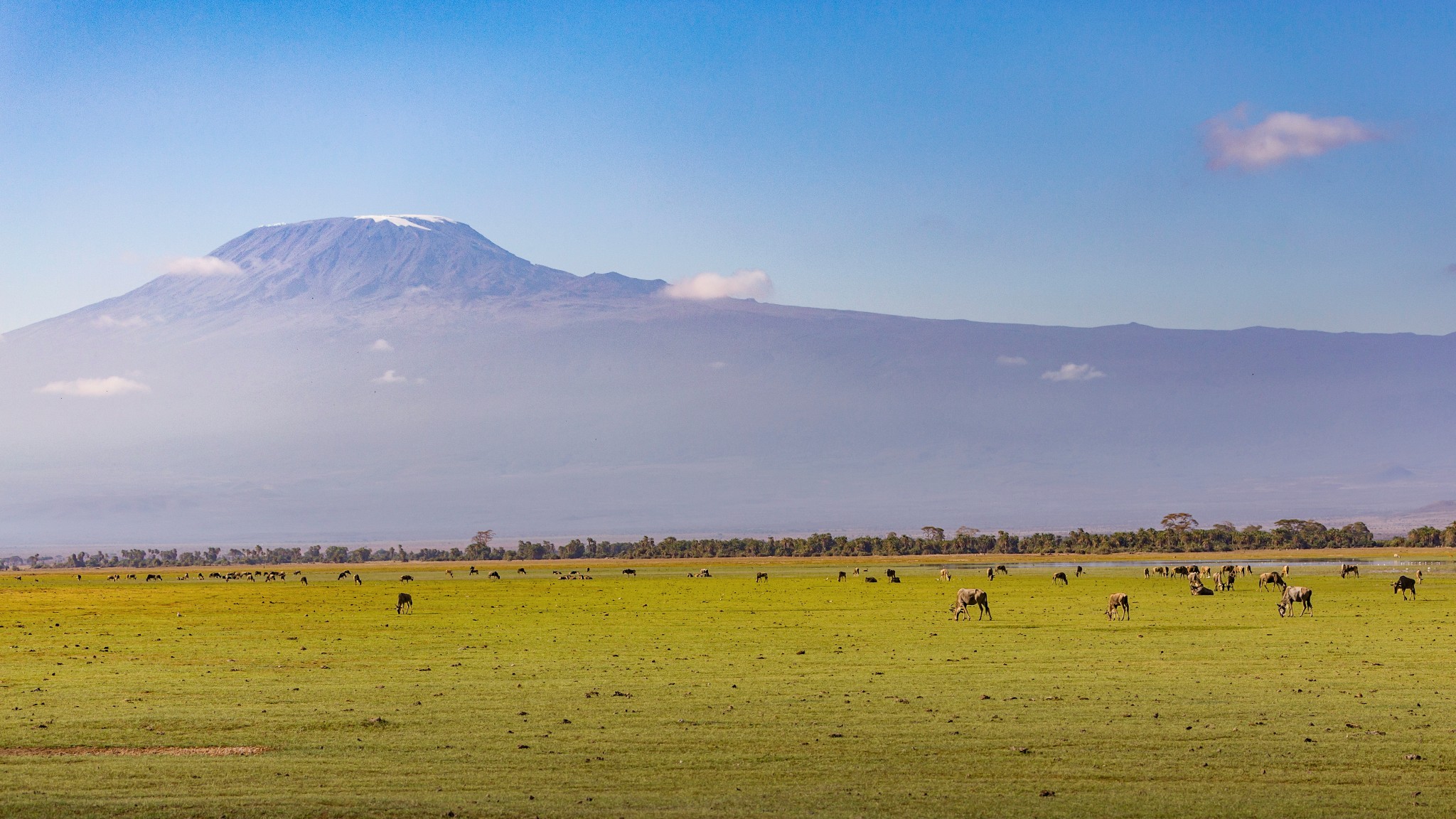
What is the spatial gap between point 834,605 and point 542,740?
33.4 meters

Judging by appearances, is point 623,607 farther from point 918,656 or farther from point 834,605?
point 918,656

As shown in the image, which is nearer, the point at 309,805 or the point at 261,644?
the point at 309,805

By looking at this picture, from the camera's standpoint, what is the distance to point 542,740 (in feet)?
60.6

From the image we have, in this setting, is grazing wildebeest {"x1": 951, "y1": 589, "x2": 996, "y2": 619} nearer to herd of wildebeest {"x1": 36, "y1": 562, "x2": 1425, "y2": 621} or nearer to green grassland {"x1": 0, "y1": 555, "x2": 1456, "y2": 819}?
herd of wildebeest {"x1": 36, "y1": 562, "x2": 1425, "y2": 621}

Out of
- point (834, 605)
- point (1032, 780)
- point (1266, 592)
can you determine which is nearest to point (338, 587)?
point (834, 605)

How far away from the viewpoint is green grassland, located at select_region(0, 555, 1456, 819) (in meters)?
14.9

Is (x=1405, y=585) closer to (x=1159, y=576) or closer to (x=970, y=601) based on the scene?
(x=970, y=601)

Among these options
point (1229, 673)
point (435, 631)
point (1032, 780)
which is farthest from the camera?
point (435, 631)

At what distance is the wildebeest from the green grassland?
1916cm

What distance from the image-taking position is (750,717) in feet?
65.9

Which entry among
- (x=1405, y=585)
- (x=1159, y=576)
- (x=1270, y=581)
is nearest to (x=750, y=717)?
(x=1405, y=585)

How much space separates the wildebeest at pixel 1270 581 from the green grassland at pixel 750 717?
754 inches

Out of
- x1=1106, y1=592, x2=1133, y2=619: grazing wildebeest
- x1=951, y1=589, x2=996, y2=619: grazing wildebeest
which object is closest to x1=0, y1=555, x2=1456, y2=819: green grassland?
x1=1106, y1=592, x2=1133, y2=619: grazing wildebeest

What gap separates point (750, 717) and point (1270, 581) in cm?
4957
